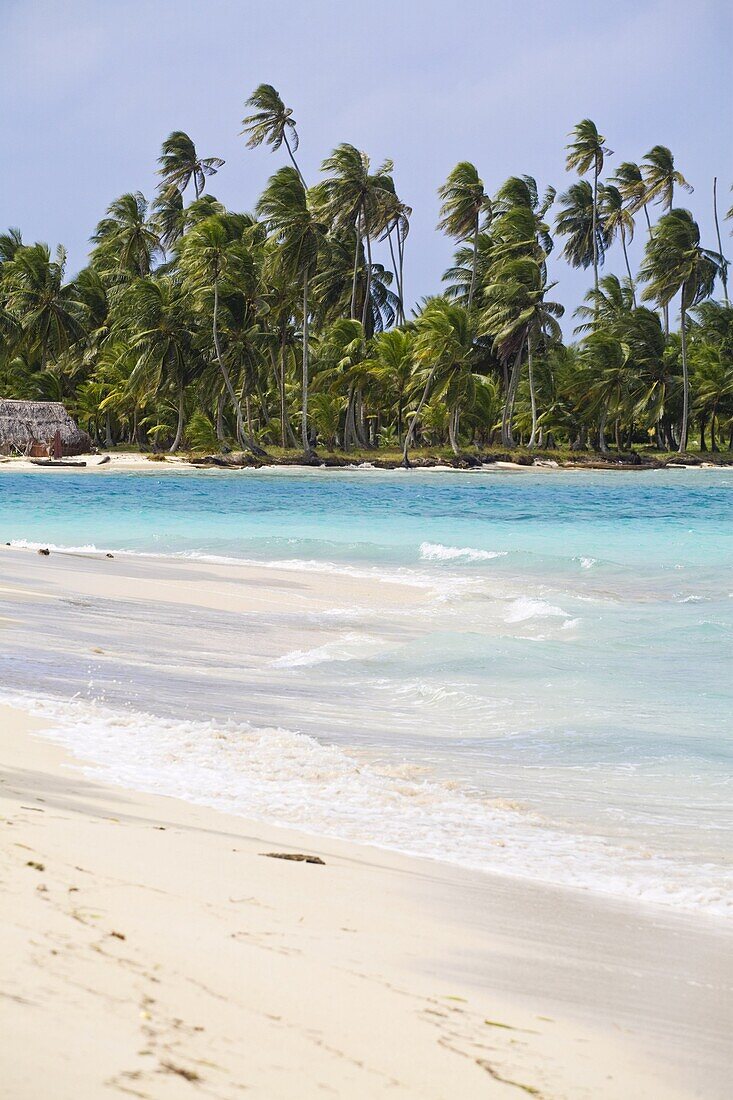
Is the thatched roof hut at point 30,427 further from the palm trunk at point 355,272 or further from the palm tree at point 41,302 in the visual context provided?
the palm trunk at point 355,272

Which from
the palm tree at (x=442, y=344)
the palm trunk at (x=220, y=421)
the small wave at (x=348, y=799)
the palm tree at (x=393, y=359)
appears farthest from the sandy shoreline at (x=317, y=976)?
the palm trunk at (x=220, y=421)

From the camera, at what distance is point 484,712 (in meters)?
5.92

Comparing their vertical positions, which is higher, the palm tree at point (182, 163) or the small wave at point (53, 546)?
the palm tree at point (182, 163)

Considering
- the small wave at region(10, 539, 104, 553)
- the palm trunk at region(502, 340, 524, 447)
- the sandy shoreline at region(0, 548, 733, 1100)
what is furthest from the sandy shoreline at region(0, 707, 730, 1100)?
the palm trunk at region(502, 340, 524, 447)

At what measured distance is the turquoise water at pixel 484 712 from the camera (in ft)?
12.8

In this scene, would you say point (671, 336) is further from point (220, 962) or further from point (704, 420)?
point (220, 962)

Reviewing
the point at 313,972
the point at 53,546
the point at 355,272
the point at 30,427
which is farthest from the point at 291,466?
the point at 313,972

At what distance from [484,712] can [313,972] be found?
3.81 meters

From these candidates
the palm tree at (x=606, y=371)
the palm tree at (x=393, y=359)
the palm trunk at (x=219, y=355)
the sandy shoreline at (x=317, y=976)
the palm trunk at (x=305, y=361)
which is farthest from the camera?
the palm tree at (x=606, y=371)

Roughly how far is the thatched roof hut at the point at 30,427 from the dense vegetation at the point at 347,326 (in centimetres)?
266

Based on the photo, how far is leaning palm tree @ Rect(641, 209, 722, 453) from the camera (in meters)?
54.8

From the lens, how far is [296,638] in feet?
27.0

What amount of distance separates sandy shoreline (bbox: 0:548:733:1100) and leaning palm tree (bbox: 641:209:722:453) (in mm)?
54259

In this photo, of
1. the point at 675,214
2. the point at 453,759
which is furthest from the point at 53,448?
the point at 453,759
